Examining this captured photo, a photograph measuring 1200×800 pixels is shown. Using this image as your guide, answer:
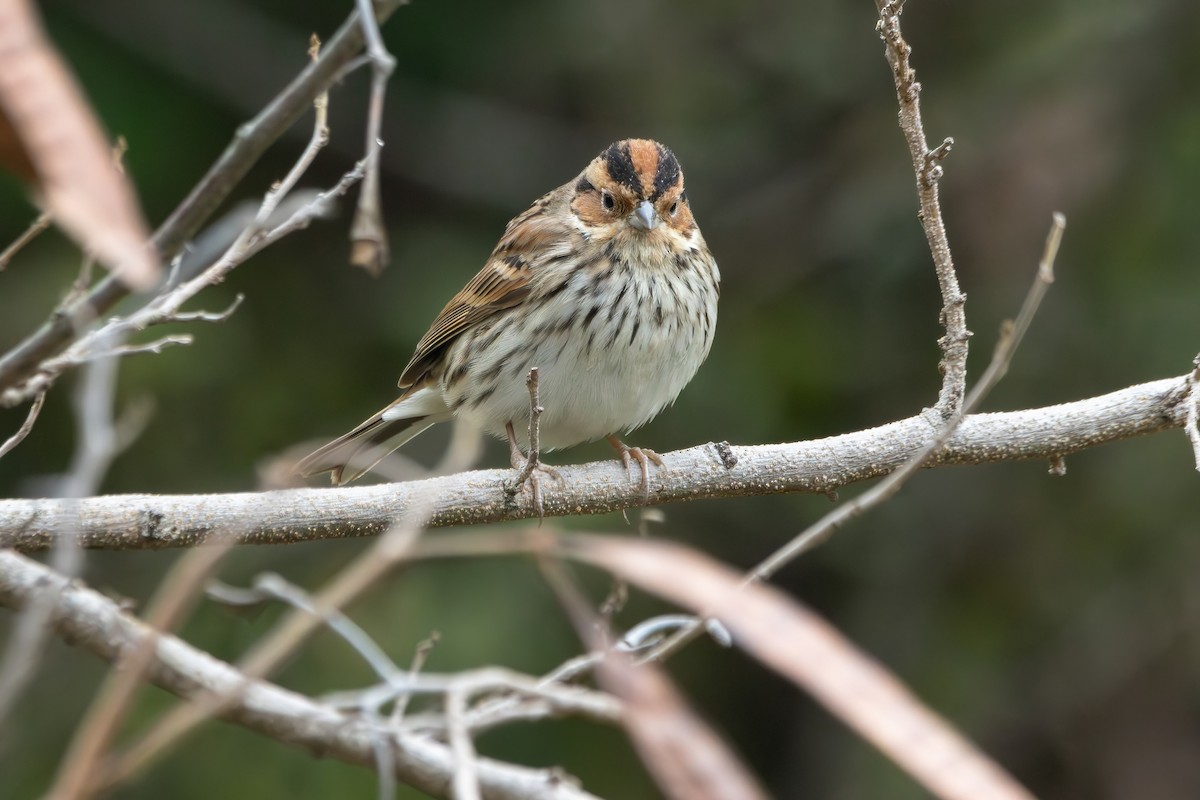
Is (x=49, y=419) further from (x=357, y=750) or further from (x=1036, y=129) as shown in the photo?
(x=1036, y=129)

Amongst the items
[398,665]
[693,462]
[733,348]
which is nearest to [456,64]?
[733,348]

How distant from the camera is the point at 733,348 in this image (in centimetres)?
555

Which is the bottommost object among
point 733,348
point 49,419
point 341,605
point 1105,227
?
point 341,605

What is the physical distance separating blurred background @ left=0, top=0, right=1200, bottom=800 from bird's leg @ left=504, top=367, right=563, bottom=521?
144 cm

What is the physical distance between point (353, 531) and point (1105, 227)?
379 centimetres

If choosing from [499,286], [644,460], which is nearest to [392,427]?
[499,286]

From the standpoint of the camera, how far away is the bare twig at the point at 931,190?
2326 millimetres

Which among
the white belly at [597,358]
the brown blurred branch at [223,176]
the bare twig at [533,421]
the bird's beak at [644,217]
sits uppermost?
the bird's beak at [644,217]

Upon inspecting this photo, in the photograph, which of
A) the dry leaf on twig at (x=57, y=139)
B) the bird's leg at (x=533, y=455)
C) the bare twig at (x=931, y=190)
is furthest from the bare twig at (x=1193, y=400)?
the dry leaf on twig at (x=57, y=139)

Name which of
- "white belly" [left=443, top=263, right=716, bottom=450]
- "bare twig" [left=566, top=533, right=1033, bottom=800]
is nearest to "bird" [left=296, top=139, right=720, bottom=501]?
"white belly" [left=443, top=263, right=716, bottom=450]

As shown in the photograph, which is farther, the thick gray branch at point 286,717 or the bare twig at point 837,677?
the thick gray branch at point 286,717

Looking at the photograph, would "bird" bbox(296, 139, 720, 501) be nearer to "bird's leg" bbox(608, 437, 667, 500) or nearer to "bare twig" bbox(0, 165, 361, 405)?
"bird's leg" bbox(608, 437, 667, 500)

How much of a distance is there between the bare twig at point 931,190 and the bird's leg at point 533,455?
798 mm

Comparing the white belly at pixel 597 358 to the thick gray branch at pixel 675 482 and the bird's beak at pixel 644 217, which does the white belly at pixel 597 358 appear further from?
the thick gray branch at pixel 675 482
